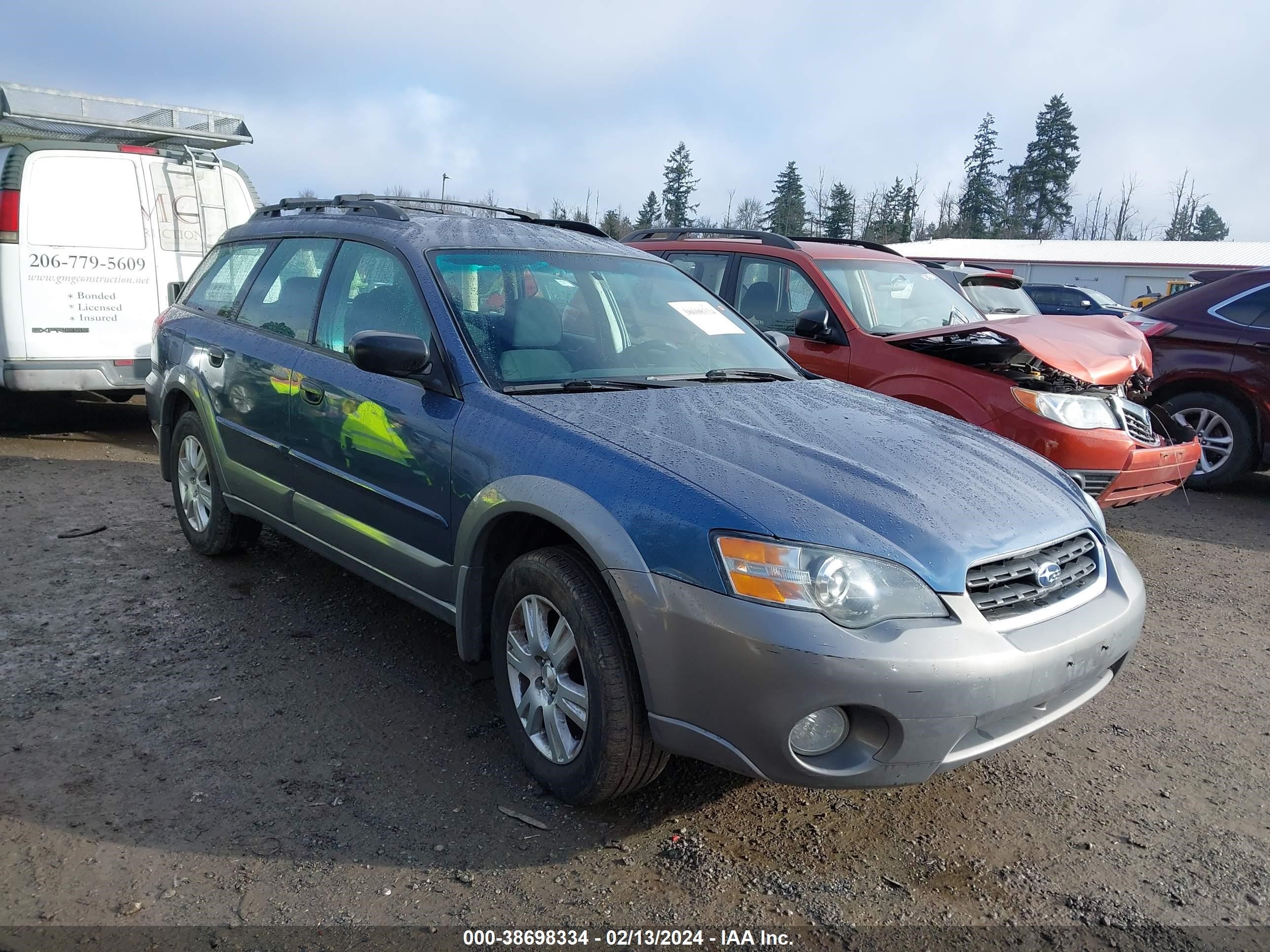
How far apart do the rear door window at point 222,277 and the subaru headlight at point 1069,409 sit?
13.1 feet

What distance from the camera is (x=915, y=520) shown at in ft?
A: 8.53

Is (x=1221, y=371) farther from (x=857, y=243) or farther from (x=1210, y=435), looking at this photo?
(x=857, y=243)

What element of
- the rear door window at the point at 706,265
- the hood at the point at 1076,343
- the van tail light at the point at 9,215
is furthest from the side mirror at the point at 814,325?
the van tail light at the point at 9,215

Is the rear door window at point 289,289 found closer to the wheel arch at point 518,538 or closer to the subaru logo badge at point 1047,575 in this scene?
the wheel arch at point 518,538

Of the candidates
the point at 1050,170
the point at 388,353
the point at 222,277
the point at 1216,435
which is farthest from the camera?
the point at 1050,170

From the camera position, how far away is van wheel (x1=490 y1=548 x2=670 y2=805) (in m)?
2.65

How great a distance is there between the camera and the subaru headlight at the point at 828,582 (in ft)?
7.88

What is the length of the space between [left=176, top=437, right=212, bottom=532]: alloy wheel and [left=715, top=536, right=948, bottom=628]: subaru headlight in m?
3.38

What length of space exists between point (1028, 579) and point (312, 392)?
2.72 m

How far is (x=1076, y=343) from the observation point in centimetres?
554

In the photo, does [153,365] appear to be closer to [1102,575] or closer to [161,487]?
[161,487]

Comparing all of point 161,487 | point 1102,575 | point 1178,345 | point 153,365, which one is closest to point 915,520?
point 1102,575

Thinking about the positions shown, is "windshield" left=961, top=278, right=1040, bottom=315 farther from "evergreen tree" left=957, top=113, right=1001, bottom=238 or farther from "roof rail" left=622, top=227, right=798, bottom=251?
"evergreen tree" left=957, top=113, right=1001, bottom=238

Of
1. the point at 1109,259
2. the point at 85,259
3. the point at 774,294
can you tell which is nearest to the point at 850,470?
the point at 774,294
